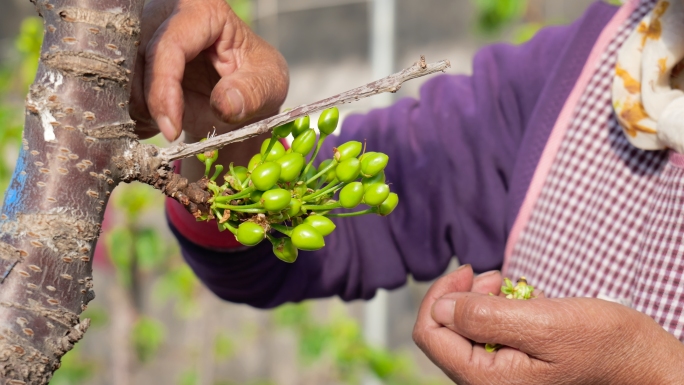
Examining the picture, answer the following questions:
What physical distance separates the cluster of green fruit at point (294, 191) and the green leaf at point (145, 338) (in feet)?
9.36

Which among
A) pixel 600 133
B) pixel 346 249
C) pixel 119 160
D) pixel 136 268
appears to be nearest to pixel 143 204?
pixel 136 268

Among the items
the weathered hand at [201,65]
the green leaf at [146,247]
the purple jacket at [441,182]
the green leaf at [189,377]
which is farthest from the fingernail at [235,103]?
the green leaf at [189,377]

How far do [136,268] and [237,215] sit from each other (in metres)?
2.63

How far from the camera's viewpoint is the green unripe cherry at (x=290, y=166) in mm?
582

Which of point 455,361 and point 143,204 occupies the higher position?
point 455,361

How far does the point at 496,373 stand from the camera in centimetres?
79

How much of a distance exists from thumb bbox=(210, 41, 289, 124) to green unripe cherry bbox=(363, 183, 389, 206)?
0.53ft

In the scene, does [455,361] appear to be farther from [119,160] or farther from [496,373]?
[119,160]

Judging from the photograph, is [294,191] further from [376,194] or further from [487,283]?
[487,283]

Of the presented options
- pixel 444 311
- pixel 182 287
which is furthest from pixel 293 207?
pixel 182 287

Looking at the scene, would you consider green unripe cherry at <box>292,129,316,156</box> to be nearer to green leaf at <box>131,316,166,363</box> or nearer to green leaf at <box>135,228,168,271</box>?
green leaf at <box>135,228,168,271</box>

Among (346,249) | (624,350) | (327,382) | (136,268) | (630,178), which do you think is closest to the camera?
(624,350)

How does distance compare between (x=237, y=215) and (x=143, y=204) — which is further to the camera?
(x=143, y=204)

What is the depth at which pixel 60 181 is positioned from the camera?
1.85ft
